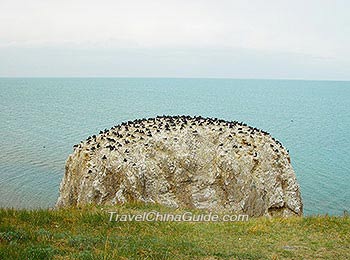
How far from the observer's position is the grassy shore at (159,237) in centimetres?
1022

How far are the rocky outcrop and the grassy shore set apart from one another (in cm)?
322

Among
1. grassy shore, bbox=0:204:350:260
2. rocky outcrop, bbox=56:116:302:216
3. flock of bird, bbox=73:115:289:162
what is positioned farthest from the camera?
flock of bird, bbox=73:115:289:162

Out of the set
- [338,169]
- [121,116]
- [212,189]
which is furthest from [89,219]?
[121,116]

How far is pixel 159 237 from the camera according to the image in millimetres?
12852

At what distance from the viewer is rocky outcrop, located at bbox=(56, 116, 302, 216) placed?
65.4 feet

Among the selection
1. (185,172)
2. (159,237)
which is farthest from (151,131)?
(159,237)

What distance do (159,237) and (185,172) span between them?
811cm

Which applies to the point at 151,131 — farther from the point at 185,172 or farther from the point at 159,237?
the point at 159,237

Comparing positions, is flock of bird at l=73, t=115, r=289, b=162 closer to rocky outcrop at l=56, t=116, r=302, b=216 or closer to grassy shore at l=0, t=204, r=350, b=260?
rocky outcrop at l=56, t=116, r=302, b=216

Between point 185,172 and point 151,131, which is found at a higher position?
point 151,131

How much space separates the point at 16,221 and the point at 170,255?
5217 millimetres

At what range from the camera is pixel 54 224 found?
13.4 meters

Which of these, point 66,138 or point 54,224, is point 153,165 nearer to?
point 54,224

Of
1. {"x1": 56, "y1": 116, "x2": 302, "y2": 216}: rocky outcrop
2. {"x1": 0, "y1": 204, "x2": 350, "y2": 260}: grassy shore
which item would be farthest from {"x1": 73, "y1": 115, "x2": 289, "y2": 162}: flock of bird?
{"x1": 0, "y1": 204, "x2": 350, "y2": 260}: grassy shore
